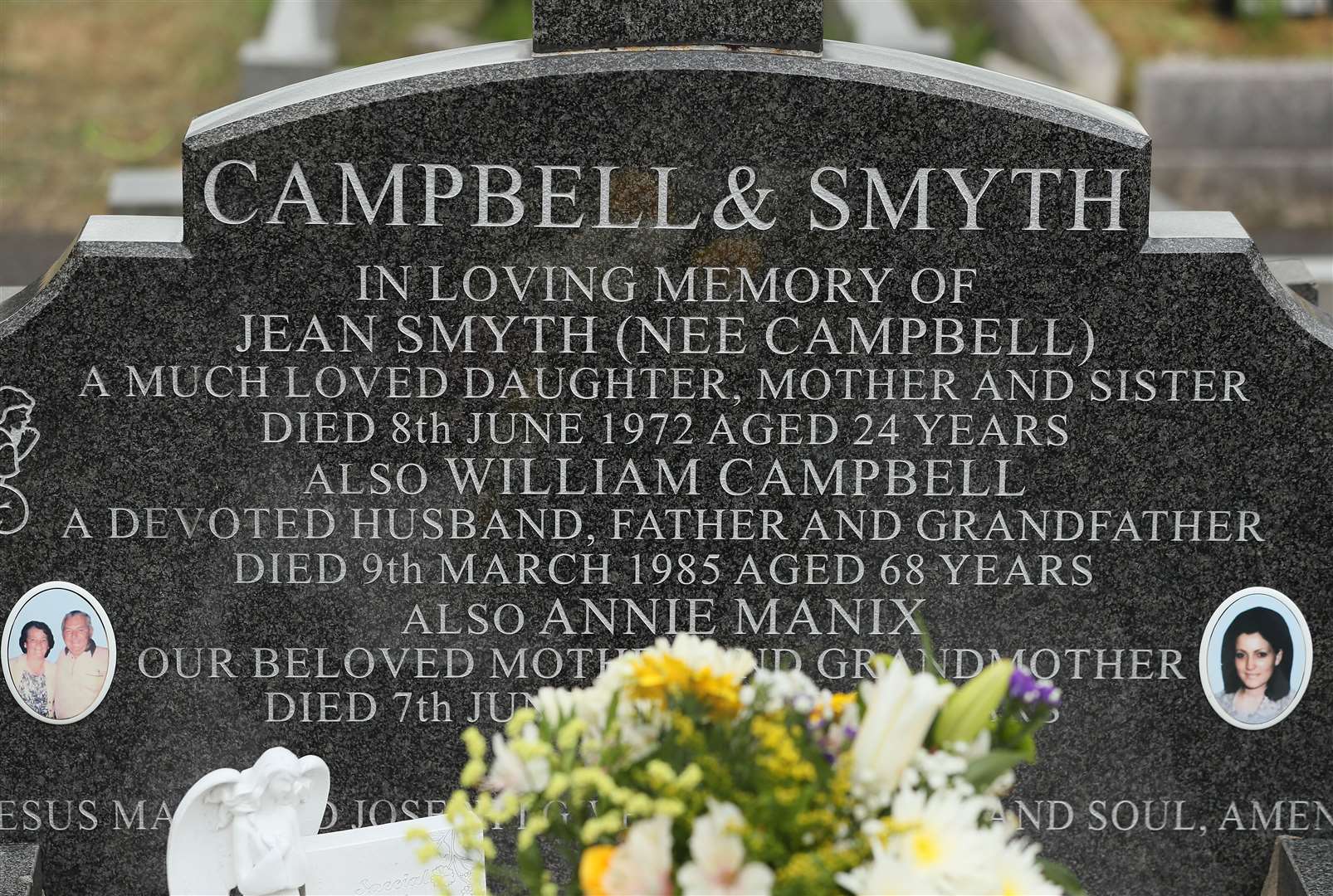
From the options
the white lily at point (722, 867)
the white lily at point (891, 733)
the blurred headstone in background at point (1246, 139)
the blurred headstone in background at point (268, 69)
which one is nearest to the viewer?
the white lily at point (722, 867)

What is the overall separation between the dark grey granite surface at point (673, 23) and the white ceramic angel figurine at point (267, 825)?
2.00 meters

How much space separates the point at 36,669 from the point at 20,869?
1.77 feet

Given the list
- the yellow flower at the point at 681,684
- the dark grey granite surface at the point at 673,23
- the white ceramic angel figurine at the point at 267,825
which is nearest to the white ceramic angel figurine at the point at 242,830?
the white ceramic angel figurine at the point at 267,825

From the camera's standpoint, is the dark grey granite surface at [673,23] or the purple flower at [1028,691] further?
the dark grey granite surface at [673,23]

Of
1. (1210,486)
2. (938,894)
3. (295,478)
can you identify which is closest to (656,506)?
(295,478)

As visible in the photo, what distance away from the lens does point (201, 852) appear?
4344 mm

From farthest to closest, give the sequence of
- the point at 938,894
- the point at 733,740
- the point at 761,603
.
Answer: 1. the point at 761,603
2. the point at 733,740
3. the point at 938,894

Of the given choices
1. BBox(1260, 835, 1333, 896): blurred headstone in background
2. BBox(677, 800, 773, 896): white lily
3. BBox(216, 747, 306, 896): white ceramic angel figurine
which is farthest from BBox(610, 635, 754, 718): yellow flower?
BBox(1260, 835, 1333, 896): blurred headstone in background

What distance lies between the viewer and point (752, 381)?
16.1 ft

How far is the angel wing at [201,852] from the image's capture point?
431cm

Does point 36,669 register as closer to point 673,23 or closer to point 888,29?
point 673,23

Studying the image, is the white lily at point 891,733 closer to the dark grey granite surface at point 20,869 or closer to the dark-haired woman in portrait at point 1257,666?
the dark-haired woman in portrait at point 1257,666

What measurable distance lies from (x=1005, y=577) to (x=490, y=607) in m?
1.44

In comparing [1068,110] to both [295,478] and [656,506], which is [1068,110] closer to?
[656,506]
